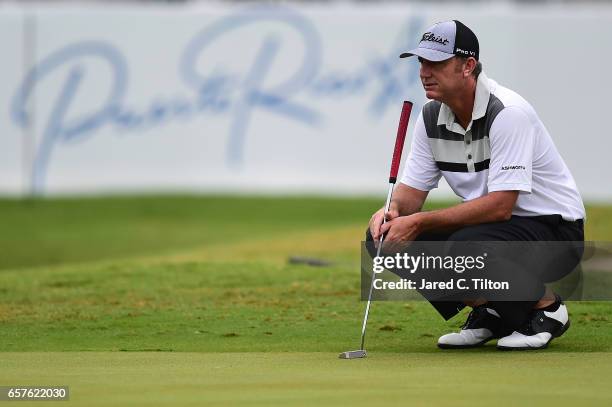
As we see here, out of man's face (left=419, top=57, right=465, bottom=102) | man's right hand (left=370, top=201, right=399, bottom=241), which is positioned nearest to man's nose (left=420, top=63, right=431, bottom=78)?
man's face (left=419, top=57, right=465, bottom=102)

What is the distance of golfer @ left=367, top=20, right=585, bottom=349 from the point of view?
602cm

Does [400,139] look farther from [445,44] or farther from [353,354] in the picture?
[353,354]

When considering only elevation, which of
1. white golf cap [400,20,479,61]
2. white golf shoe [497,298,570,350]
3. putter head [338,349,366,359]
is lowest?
putter head [338,349,366,359]

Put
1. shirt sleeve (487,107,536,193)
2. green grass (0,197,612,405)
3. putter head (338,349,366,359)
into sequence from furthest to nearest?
shirt sleeve (487,107,536,193) → putter head (338,349,366,359) → green grass (0,197,612,405)

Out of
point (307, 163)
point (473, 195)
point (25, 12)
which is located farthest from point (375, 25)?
point (473, 195)

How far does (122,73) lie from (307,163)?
3154 mm

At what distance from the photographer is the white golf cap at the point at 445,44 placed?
240 inches

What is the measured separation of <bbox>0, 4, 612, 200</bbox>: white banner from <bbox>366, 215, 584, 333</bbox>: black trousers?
13.0m

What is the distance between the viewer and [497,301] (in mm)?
6062

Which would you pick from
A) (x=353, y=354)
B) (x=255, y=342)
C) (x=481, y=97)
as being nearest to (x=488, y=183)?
(x=481, y=97)

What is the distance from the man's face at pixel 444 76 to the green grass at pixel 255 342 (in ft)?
4.09

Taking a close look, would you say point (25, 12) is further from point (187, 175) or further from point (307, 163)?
point (307, 163)

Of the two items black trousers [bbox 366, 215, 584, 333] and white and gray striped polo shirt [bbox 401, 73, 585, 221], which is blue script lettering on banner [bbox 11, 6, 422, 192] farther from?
black trousers [bbox 366, 215, 584, 333]

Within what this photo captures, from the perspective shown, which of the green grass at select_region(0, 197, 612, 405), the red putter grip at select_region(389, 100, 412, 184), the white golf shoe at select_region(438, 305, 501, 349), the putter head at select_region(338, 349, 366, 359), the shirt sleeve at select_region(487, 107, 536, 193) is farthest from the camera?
the red putter grip at select_region(389, 100, 412, 184)
